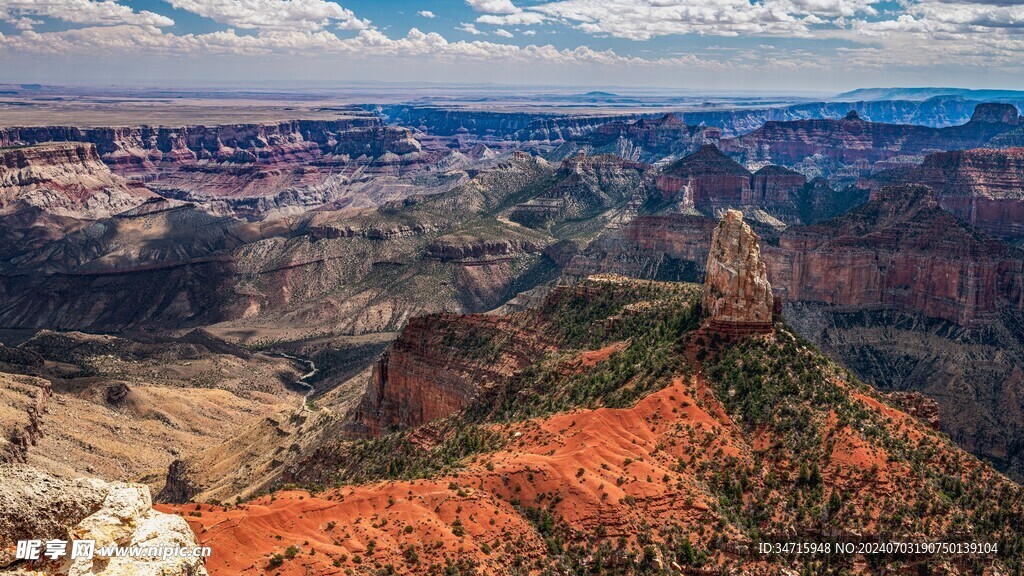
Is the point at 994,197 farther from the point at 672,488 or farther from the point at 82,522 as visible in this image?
the point at 82,522

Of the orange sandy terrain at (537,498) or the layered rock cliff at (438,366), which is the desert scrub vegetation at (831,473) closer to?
the orange sandy terrain at (537,498)

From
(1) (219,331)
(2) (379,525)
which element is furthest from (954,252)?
(1) (219,331)

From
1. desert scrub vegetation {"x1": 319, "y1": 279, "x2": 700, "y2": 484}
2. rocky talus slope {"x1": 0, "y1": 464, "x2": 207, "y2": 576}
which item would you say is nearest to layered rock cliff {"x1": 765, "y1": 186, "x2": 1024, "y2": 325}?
desert scrub vegetation {"x1": 319, "y1": 279, "x2": 700, "y2": 484}

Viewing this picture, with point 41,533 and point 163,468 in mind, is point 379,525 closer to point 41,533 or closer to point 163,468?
point 41,533

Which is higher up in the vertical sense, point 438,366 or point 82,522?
point 82,522

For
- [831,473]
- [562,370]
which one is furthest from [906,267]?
[831,473]
